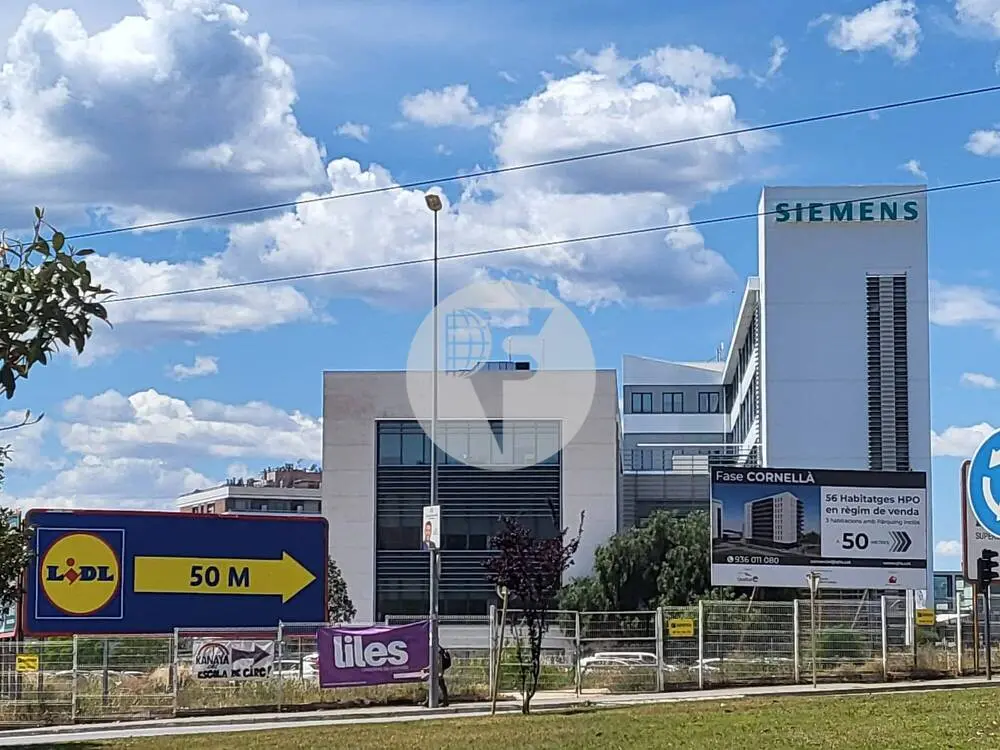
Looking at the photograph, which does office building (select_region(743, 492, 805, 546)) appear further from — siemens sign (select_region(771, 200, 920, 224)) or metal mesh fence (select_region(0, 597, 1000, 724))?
siemens sign (select_region(771, 200, 920, 224))

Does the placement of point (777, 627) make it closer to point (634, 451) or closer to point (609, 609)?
point (609, 609)

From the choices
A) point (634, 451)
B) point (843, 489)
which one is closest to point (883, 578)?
point (843, 489)

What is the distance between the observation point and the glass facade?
239 ft

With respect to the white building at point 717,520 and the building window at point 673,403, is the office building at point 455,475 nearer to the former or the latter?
the white building at point 717,520

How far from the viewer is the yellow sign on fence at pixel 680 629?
3269cm

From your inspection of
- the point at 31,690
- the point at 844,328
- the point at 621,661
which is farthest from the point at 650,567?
the point at 31,690

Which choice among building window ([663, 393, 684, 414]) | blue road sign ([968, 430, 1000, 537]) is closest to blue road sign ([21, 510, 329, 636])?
blue road sign ([968, 430, 1000, 537])

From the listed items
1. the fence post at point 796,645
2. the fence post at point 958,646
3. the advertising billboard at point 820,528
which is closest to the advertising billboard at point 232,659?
the fence post at point 796,645

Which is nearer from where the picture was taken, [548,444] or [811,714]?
[811,714]

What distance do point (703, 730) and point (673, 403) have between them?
111 m

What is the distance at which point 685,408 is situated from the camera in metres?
128

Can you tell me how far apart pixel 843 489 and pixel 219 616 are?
57.7 ft

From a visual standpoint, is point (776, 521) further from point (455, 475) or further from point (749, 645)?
point (455, 475)

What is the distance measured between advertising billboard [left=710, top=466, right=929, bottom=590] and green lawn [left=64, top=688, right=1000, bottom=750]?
50.3ft
